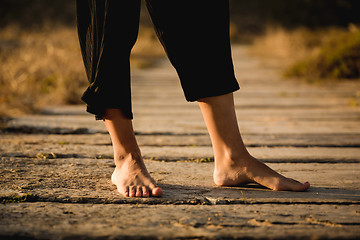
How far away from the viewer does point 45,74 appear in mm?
4562

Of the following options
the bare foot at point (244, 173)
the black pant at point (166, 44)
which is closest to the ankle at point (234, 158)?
the bare foot at point (244, 173)

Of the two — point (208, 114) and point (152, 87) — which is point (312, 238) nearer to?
point (208, 114)

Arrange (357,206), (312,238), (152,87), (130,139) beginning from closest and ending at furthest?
(312,238) < (357,206) < (130,139) < (152,87)

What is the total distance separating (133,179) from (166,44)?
0.45 m

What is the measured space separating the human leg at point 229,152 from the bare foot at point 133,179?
0.80 ft

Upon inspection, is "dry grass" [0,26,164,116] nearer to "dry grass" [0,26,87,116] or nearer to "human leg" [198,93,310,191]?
"dry grass" [0,26,87,116]

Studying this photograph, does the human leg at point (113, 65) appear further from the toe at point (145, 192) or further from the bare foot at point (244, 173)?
the bare foot at point (244, 173)

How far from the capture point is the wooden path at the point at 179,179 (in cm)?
102

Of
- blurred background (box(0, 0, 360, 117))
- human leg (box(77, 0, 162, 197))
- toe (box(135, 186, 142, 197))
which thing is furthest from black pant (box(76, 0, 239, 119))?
blurred background (box(0, 0, 360, 117))

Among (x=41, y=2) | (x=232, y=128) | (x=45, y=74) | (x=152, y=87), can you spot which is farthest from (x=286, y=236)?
(x=41, y=2)

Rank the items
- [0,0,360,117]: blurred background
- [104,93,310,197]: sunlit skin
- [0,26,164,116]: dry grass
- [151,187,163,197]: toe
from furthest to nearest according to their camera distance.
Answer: [0,0,360,117]: blurred background
[0,26,164,116]: dry grass
[104,93,310,197]: sunlit skin
[151,187,163,197]: toe

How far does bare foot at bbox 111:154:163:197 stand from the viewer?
129 centimetres

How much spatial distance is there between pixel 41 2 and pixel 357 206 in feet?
81.9

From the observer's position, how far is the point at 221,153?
1441 mm
